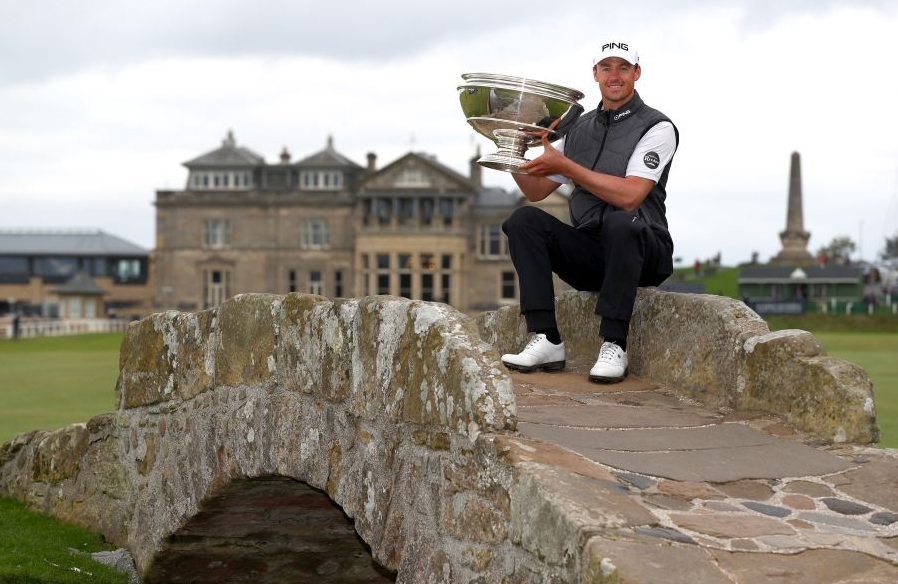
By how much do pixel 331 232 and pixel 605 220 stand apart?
67430mm

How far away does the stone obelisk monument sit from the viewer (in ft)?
225

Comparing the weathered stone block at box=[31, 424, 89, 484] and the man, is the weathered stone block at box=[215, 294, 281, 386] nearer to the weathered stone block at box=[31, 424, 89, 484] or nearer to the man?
the man

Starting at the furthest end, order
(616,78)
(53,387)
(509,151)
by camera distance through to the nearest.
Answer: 1. (53,387)
2. (616,78)
3. (509,151)

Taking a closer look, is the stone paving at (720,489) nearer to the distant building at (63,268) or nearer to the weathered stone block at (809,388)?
the weathered stone block at (809,388)

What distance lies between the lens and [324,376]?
5.71 m

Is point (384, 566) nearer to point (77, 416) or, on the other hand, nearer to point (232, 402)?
point (232, 402)

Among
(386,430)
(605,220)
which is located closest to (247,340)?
(386,430)

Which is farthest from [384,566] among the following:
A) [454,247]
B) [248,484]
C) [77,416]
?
[454,247]

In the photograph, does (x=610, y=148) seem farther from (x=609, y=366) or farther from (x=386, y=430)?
(x=386, y=430)

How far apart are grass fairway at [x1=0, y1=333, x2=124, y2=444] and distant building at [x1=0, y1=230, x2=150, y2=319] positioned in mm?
49016

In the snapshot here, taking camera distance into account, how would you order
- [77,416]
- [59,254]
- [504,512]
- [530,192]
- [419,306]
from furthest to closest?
[59,254] → [77,416] → [530,192] → [419,306] → [504,512]

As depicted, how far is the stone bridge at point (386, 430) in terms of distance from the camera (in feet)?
13.1

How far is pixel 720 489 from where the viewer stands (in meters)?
4.18

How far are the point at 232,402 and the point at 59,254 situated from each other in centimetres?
8589
